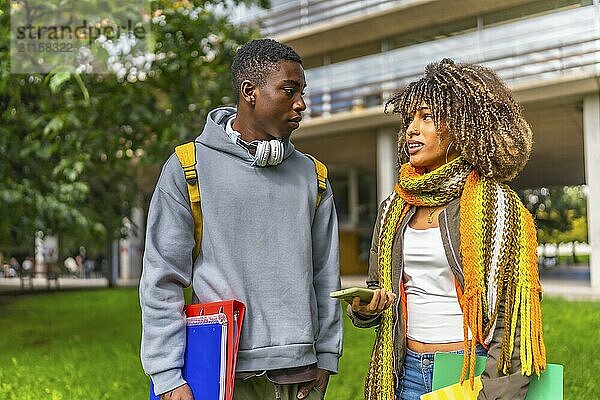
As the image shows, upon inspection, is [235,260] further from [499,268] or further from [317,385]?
[499,268]

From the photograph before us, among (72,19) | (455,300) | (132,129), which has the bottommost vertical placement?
(455,300)

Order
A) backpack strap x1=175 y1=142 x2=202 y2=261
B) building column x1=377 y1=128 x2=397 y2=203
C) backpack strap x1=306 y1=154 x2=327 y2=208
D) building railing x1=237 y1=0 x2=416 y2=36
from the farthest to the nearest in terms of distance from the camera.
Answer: building railing x1=237 y1=0 x2=416 y2=36 → building column x1=377 y1=128 x2=397 y2=203 → backpack strap x1=306 y1=154 x2=327 y2=208 → backpack strap x1=175 y1=142 x2=202 y2=261

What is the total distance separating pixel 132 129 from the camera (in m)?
8.51

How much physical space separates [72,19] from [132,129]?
7.16ft

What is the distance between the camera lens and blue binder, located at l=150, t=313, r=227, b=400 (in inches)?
84.6

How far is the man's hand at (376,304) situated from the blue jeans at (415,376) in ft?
0.62

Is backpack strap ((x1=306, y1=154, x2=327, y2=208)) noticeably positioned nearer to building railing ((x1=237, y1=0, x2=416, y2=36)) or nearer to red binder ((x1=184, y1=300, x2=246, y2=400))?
red binder ((x1=184, y1=300, x2=246, y2=400))

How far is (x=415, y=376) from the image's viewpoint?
240cm

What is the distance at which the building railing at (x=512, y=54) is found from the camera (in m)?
A: 14.7

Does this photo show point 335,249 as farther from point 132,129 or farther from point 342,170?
point 342,170

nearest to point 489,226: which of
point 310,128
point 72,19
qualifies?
point 72,19

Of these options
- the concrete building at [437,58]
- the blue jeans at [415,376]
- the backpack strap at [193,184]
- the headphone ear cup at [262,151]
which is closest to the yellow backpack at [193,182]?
the backpack strap at [193,184]

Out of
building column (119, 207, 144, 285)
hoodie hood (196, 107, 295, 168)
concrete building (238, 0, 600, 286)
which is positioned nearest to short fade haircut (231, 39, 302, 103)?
hoodie hood (196, 107, 295, 168)

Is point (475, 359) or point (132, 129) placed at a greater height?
point (132, 129)
